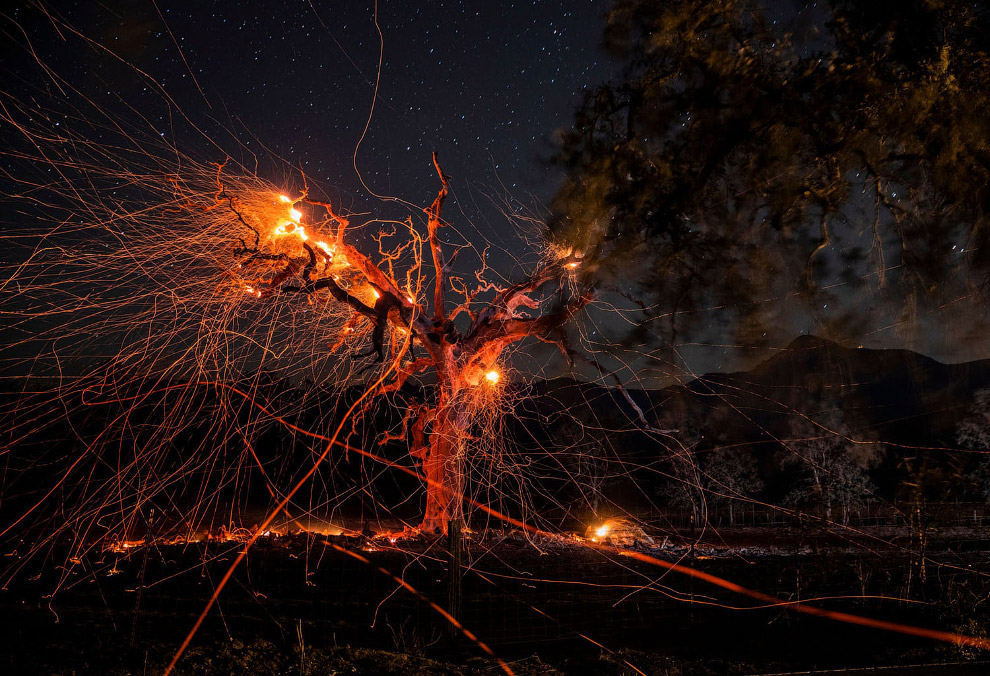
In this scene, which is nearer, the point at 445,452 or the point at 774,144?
the point at 774,144

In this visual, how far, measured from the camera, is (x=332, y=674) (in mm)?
4250

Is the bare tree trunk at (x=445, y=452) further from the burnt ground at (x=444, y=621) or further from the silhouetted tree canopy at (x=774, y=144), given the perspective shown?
the silhouetted tree canopy at (x=774, y=144)

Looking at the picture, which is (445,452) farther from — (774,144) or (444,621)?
(774,144)

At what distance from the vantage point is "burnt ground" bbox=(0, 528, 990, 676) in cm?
466

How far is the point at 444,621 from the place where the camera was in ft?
19.4

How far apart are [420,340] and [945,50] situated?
7916 mm

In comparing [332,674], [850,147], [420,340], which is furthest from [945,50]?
[420,340]

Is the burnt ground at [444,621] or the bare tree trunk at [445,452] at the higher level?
the bare tree trunk at [445,452]

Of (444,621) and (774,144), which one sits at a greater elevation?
(774,144)

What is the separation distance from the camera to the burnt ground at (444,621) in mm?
4660

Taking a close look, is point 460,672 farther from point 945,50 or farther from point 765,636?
point 945,50

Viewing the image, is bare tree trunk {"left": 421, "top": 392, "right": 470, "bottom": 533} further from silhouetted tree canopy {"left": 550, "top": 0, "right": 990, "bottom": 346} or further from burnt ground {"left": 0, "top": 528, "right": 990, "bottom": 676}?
silhouetted tree canopy {"left": 550, "top": 0, "right": 990, "bottom": 346}

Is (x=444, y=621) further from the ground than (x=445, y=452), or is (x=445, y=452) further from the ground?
(x=445, y=452)

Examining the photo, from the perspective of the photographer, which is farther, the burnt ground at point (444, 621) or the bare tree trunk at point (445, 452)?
the bare tree trunk at point (445, 452)
